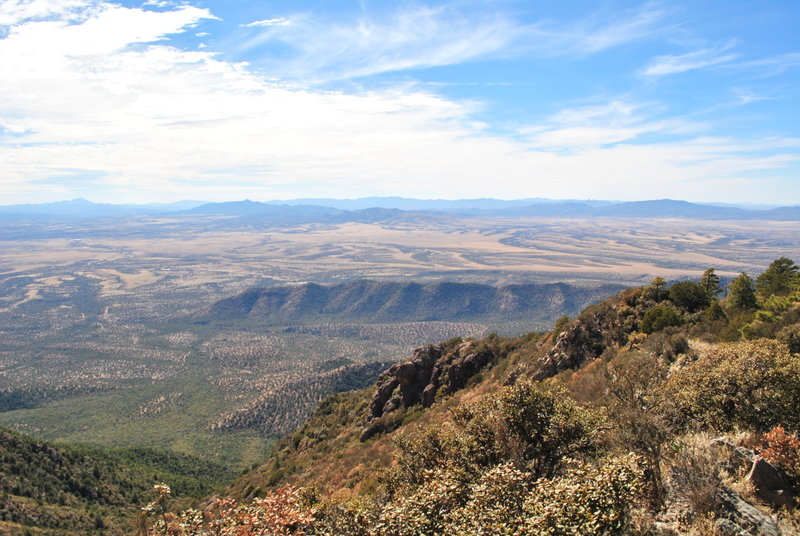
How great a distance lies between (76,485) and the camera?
1772 inches

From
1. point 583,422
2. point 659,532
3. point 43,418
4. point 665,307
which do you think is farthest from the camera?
point 43,418

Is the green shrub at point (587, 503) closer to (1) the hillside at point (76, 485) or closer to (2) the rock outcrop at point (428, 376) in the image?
(2) the rock outcrop at point (428, 376)

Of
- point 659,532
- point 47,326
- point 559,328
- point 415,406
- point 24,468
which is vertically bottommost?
point 47,326

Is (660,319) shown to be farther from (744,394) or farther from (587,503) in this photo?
(587,503)

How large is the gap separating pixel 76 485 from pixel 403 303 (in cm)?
13469

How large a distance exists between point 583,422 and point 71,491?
52.0 metres

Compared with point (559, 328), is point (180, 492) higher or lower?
lower

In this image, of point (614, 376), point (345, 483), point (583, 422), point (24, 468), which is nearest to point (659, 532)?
point (583, 422)

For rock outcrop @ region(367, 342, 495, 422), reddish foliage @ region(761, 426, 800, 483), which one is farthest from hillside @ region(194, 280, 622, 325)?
reddish foliage @ region(761, 426, 800, 483)

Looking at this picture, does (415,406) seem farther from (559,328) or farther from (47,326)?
(47,326)

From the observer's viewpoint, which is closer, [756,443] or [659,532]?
[659,532]

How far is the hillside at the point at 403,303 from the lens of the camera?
16238 cm

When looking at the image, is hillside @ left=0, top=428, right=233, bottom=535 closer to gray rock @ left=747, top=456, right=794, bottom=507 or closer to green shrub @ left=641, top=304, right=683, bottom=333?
green shrub @ left=641, top=304, right=683, bottom=333

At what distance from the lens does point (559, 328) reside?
40250 millimetres
